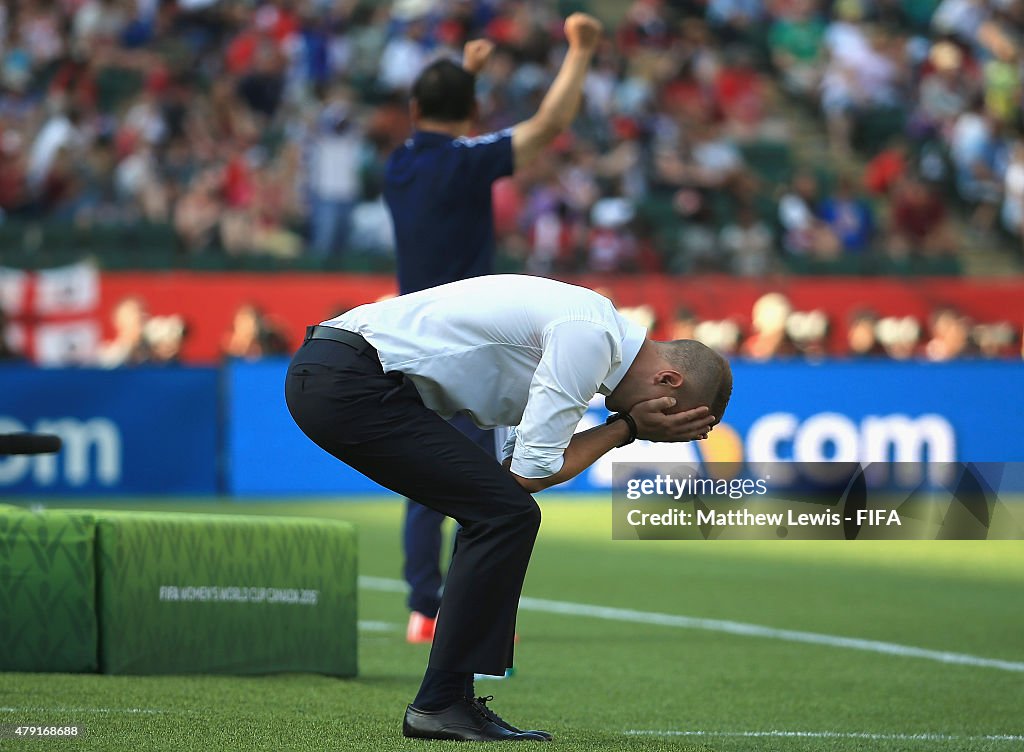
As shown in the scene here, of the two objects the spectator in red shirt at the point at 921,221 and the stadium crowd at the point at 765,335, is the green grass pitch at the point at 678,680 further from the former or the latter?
→ the spectator in red shirt at the point at 921,221

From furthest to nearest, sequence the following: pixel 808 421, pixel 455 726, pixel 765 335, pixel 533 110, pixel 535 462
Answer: pixel 533 110
pixel 765 335
pixel 808 421
pixel 455 726
pixel 535 462

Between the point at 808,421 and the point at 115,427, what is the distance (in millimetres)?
6391

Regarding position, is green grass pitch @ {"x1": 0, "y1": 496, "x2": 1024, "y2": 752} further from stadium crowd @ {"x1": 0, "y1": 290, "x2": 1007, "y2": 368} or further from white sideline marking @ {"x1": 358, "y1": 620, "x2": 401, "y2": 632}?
stadium crowd @ {"x1": 0, "y1": 290, "x2": 1007, "y2": 368}

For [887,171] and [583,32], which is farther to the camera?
[887,171]

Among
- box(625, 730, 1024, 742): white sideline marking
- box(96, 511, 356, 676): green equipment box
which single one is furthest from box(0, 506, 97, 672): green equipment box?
box(625, 730, 1024, 742): white sideline marking

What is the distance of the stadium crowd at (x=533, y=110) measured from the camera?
64.3ft

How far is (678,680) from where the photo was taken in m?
7.07

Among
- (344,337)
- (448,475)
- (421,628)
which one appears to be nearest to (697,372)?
(448,475)

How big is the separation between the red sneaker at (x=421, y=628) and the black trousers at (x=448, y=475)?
2734mm

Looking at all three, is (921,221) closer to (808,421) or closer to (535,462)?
(808,421)

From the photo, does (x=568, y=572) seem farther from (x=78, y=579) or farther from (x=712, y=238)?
(x=712, y=238)

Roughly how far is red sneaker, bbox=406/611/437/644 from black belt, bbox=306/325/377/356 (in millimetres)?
2881

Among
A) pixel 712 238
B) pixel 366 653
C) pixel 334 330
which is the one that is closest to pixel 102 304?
pixel 712 238

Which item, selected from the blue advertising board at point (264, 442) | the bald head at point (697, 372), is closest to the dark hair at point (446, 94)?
the bald head at point (697, 372)
